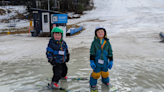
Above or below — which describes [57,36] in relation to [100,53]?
above

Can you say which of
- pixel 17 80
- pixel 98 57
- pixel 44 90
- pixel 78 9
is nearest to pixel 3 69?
pixel 17 80

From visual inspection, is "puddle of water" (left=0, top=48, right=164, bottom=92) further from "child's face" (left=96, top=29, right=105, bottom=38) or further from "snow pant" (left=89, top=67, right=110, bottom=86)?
"child's face" (left=96, top=29, right=105, bottom=38)

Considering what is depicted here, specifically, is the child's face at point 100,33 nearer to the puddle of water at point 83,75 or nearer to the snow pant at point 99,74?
the snow pant at point 99,74

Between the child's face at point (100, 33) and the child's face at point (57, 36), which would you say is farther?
the child's face at point (57, 36)

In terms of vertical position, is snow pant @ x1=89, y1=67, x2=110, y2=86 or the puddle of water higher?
snow pant @ x1=89, y1=67, x2=110, y2=86

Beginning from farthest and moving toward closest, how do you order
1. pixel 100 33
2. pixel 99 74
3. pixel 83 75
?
1. pixel 83 75
2. pixel 99 74
3. pixel 100 33

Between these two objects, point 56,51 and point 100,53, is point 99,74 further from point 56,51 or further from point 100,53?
point 56,51

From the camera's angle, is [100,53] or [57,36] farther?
[57,36]

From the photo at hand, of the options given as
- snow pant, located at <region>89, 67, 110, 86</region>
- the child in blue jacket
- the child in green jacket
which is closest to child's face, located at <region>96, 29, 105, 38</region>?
the child in green jacket

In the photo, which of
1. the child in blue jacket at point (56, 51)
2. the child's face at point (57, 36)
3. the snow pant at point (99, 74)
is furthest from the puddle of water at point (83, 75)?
the child's face at point (57, 36)

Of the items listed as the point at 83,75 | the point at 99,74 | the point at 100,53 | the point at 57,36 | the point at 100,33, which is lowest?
the point at 83,75

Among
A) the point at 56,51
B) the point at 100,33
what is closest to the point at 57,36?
the point at 56,51

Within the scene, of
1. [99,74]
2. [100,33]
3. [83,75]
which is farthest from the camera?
[83,75]

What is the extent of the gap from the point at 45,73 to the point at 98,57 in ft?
7.81
